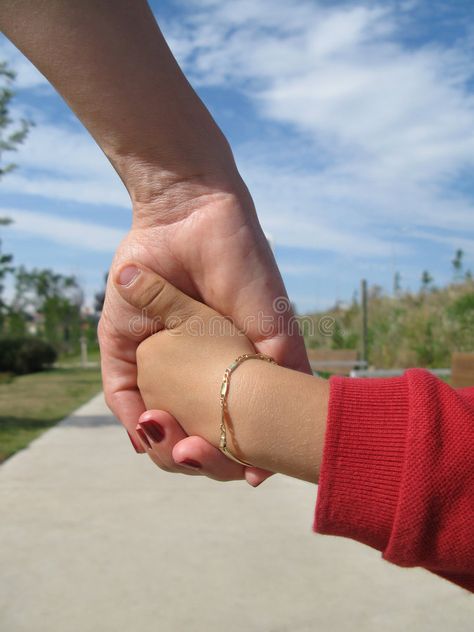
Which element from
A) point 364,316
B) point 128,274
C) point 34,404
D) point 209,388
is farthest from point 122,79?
point 34,404

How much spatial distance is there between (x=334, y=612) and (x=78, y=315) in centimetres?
2980

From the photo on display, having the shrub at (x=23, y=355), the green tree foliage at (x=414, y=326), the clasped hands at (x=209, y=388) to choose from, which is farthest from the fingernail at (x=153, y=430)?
the shrub at (x=23, y=355)

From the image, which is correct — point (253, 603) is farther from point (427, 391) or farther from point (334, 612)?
point (427, 391)

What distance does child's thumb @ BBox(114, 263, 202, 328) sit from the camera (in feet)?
4.70

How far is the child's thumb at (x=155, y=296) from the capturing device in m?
1.43

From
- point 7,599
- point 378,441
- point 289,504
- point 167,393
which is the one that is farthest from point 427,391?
point 289,504

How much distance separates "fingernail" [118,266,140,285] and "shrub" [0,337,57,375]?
18.7m

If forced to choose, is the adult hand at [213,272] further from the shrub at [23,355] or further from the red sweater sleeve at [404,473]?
the shrub at [23,355]

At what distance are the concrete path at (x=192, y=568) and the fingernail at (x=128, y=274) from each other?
1.72 meters

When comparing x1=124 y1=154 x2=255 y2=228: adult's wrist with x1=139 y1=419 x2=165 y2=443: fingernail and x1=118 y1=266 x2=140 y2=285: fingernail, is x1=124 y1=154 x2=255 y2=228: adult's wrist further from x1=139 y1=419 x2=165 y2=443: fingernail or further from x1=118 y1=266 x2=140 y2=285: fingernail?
x1=139 y1=419 x2=165 y2=443: fingernail

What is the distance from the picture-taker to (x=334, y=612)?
2682 millimetres

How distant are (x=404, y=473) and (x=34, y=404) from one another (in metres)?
9.49

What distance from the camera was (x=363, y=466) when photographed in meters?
1.01

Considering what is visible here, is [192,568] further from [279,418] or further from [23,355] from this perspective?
[23,355]
